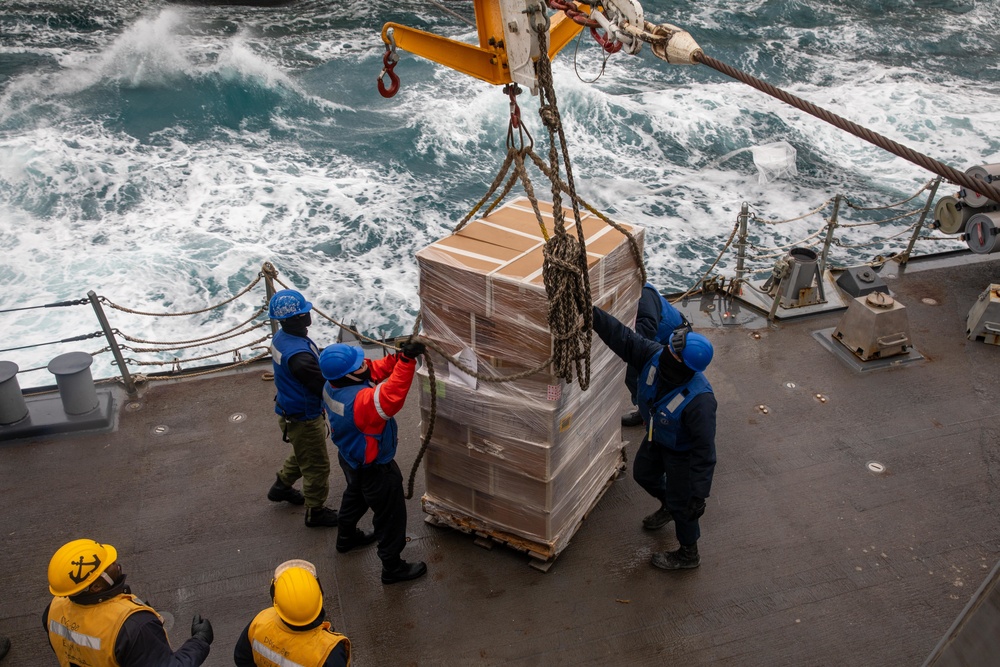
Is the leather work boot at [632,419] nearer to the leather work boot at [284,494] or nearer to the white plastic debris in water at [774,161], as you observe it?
the leather work boot at [284,494]

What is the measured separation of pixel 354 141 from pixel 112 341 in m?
12.0

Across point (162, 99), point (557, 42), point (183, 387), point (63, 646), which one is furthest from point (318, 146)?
point (63, 646)

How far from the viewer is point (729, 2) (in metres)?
26.2

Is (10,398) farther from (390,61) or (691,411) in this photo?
(691,411)

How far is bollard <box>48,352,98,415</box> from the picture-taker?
652 cm

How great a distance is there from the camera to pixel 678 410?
4902mm

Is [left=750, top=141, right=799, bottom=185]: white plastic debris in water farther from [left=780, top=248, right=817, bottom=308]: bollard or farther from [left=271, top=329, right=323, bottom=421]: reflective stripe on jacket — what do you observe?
[left=271, top=329, right=323, bottom=421]: reflective stripe on jacket

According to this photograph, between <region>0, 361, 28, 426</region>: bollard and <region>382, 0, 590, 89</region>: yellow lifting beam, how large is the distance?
447 cm

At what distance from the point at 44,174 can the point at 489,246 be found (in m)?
14.7

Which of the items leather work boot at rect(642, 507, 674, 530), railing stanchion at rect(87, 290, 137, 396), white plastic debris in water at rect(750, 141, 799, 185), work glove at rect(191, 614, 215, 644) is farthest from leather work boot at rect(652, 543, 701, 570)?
white plastic debris in water at rect(750, 141, 799, 185)

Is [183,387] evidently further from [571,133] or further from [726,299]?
[571,133]

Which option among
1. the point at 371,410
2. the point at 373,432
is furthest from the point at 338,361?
the point at 373,432

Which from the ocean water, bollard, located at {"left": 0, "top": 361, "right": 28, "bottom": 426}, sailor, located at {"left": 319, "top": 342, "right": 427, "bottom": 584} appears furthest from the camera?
the ocean water

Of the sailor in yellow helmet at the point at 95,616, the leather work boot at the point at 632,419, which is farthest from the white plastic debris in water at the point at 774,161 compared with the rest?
the sailor in yellow helmet at the point at 95,616
